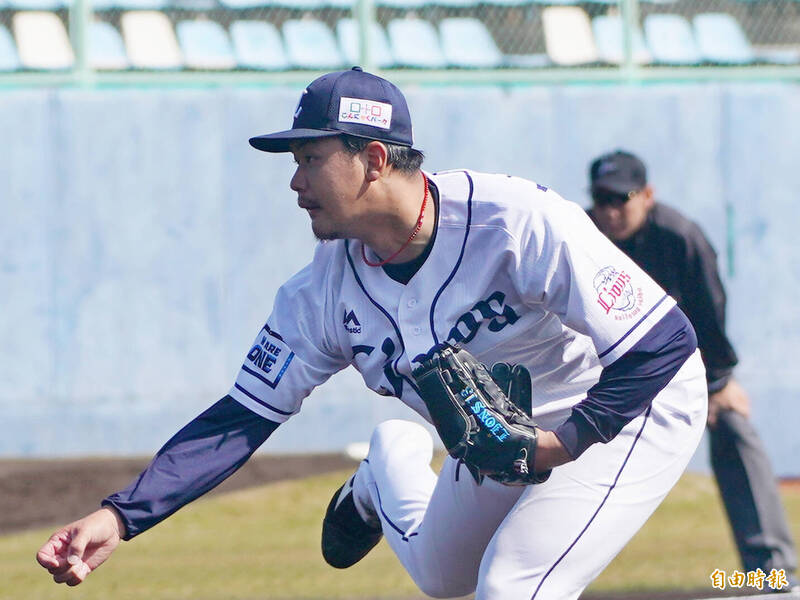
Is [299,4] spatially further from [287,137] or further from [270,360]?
[287,137]

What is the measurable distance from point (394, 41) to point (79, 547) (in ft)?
25.0

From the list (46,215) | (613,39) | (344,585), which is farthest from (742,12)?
(344,585)

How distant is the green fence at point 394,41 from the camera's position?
34.4 feet

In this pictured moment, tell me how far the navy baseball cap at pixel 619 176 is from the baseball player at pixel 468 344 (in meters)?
2.23

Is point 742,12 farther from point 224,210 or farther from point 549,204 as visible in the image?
point 549,204

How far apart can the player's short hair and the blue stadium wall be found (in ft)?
21.2

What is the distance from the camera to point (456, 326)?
3748 millimetres

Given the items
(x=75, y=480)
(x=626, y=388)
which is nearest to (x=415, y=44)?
(x=75, y=480)

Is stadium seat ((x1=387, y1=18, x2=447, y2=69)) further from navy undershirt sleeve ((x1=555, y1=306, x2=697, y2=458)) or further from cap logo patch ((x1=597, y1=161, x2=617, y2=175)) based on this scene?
navy undershirt sleeve ((x1=555, y1=306, x2=697, y2=458))

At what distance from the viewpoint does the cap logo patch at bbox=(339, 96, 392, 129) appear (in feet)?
11.7

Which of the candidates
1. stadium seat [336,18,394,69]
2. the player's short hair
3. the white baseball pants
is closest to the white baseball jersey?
the player's short hair

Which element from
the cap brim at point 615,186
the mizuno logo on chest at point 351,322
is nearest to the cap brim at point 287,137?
the mizuno logo on chest at point 351,322

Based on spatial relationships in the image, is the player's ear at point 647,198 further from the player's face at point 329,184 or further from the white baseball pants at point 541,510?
the player's face at point 329,184

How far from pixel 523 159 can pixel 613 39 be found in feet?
3.85
